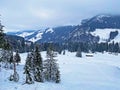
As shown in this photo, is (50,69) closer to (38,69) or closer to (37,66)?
(38,69)

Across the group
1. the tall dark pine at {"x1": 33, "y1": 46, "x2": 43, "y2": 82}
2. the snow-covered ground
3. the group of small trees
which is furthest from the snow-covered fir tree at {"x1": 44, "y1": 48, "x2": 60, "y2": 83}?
the tall dark pine at {"x1": 33, "y1": 46, "x2": 43, "y2": 82}

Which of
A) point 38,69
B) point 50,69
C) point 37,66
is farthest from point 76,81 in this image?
point 37,66

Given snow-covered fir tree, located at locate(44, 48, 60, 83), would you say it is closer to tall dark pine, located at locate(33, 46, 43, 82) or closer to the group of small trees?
the group of small trees

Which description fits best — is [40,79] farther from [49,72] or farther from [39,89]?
[39,89]

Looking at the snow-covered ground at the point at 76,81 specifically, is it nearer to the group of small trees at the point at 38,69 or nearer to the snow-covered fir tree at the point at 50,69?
the group of small trees at the point at 38,69

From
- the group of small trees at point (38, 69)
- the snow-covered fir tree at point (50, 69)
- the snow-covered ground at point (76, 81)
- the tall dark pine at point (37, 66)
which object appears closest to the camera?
the snow-covered ground at point (76, 81)

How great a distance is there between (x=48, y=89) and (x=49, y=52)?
30372 millimetres

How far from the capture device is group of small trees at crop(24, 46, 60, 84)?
56.9 meters

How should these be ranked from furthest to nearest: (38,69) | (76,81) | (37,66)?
(76,81), (38,69), (37,66)

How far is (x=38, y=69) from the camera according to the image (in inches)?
2594

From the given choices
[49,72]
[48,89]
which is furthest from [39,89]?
[49,72]

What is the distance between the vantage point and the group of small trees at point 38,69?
2241 inches

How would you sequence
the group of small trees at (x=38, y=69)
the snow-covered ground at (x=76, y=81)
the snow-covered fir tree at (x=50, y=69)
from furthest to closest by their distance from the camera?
the snow-covered fir tree at (x=50, y=69)
the group of small trees at (x=38, y=69)
the snow-covered ground at (x=76, y=81)

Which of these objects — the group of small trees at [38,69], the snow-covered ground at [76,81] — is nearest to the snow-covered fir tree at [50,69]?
the group of small trees at [38,69]
